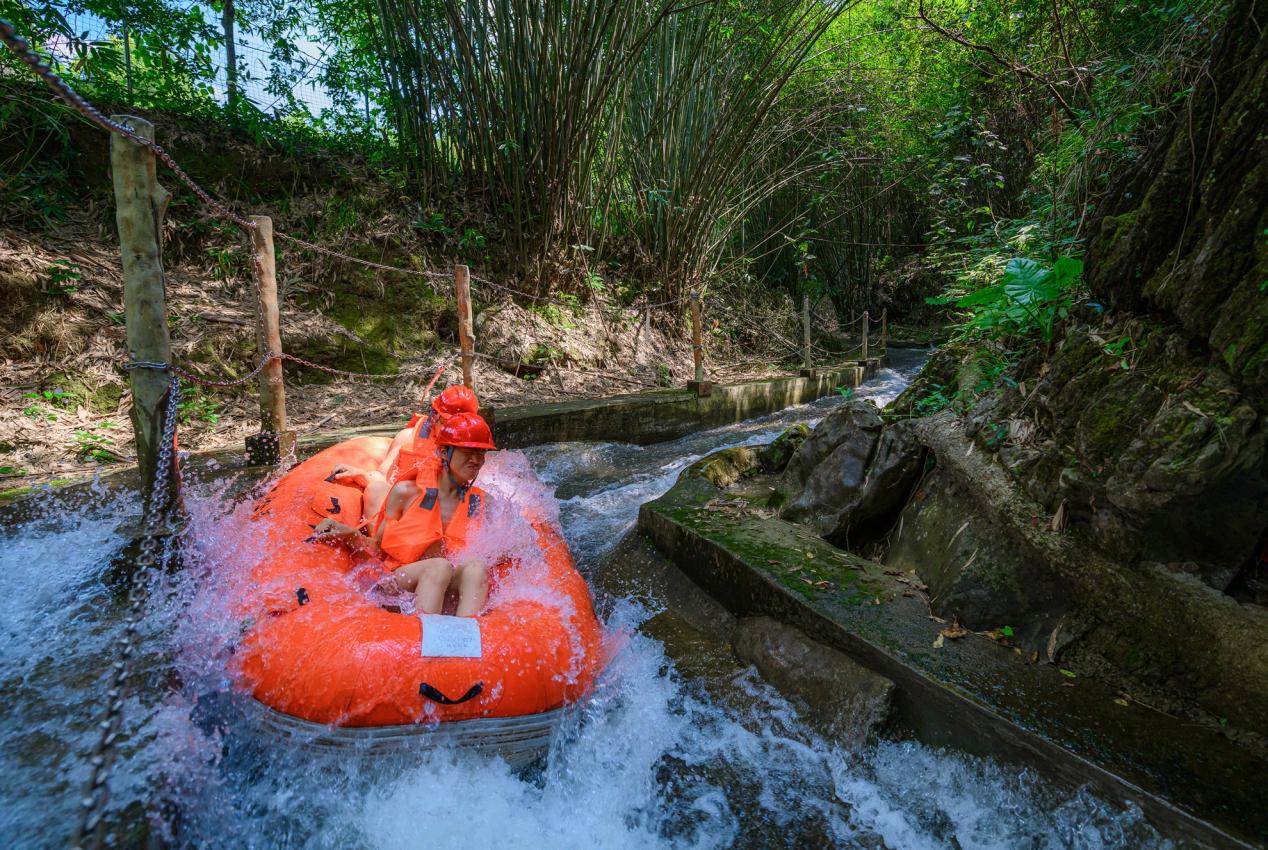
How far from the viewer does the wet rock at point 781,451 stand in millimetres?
4098

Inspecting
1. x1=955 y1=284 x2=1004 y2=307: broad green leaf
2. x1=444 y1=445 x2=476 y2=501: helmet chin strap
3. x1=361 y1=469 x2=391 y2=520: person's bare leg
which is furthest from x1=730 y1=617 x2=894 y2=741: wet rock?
x1=361 y1=469 x2=391 y2=520: person's bare leg

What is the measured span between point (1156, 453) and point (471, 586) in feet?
7.38

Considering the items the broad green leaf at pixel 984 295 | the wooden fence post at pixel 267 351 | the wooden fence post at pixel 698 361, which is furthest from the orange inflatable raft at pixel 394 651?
the wooden fence post at pixel 698 361

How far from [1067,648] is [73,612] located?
3.61m

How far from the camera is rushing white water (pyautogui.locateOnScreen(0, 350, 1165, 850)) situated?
1.46m

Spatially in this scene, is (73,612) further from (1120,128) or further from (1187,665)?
(1120,128)

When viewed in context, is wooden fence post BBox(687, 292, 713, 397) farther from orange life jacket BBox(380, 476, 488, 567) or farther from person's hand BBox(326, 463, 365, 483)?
orange life jacket BBox(380, 476, 488, 567)

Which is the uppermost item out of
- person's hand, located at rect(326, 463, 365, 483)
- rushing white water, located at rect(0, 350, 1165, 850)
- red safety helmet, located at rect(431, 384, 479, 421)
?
red safety helmet, located at rect(431, 384, 479, 421)

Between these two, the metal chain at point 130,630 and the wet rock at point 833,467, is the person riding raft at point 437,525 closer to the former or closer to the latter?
the metal chain at point 130,630

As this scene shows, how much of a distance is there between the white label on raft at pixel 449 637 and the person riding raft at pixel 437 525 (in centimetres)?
32

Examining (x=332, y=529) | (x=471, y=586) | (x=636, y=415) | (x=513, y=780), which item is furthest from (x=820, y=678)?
(x=636, y=415)

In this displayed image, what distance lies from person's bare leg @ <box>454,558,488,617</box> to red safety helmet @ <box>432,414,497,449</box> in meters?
0.47

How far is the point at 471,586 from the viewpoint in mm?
2213

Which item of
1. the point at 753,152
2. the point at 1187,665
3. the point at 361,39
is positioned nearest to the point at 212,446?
the point at 1187,665
